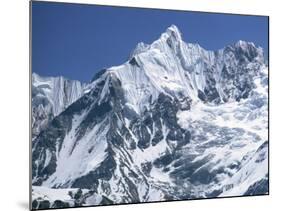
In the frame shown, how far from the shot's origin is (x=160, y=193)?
6.83 meters

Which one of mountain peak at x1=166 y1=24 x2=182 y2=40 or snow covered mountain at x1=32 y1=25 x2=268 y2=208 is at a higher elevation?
mountain peak at x1=166 y1=24 x2=182 y2=40

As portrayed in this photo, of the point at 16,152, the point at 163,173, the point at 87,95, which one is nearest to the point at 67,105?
the point at 87,95

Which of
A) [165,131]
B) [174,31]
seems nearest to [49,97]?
[165,131]

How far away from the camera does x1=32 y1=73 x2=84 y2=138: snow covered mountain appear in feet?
20.9

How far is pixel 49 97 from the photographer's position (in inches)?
254

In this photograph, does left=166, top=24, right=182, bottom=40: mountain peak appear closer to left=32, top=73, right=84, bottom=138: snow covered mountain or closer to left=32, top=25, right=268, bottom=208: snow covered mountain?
left=32, top=25, right=268, bottom=208: snow covered mountain

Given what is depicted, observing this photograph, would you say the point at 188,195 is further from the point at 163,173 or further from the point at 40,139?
the point at 40,139

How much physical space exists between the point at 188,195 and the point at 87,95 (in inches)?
58.4

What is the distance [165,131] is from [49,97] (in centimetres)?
127

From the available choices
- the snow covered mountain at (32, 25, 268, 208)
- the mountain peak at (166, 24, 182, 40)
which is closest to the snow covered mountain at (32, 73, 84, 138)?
the snow covered mountain at (32, 25, 268, 208)

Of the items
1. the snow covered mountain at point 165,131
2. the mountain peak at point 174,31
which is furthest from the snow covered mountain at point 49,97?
the mountain peak at point 174,31

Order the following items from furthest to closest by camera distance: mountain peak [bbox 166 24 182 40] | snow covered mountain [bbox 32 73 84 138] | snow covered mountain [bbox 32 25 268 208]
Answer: mountain peak [bbox 166 24 182 40], snow covered mountain [bbox 32 25 268 208], snow covered mountain [bbox 32 73 84 138]

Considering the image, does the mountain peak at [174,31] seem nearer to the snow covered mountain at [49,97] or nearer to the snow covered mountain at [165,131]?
the snow covered mountain at [165,131]

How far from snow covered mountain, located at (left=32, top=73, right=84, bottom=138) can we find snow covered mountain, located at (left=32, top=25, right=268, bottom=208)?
0.07 m
